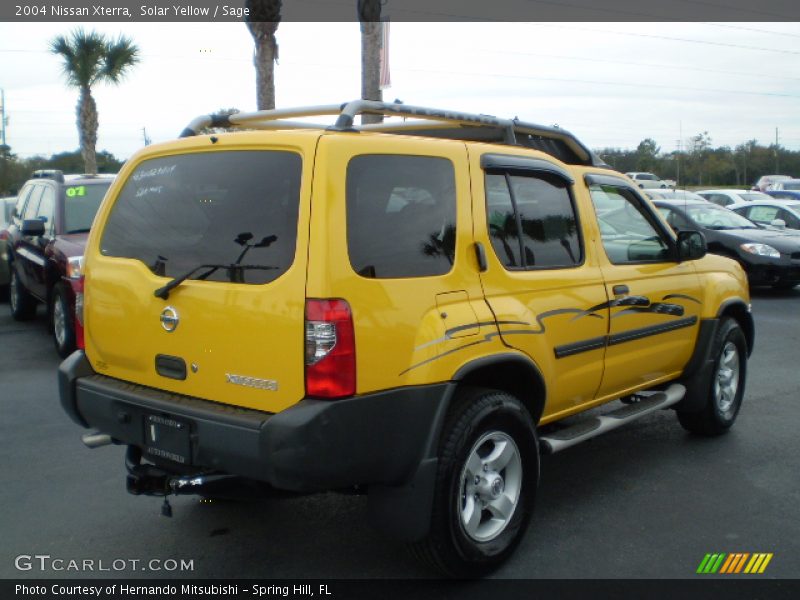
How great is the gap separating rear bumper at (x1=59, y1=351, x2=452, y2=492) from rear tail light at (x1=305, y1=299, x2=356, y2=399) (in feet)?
0.23

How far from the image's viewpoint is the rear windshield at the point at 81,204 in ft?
29.8

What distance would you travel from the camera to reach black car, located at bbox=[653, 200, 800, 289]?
13250 mm

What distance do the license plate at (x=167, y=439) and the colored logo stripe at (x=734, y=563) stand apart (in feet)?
7.86

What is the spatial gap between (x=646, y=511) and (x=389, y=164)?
2446 mm

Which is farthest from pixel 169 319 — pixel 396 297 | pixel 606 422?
pixel 606 422

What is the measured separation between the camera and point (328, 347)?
3.19 meters

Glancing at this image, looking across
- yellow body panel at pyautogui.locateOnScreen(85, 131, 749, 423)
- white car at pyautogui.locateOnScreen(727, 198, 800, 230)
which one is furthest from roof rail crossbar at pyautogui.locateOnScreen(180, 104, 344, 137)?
white car at pyautogui.locateOnScreen(727, 198, 800, 230)

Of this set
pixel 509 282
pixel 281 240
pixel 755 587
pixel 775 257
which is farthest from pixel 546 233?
pixel 775 257

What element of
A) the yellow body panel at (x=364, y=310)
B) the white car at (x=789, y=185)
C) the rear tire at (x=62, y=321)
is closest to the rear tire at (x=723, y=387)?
the yellow body panel at (x=364, y=310)

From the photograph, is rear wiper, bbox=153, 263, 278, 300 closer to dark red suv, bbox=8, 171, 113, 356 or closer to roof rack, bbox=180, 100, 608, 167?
roof rack, bbox=180, 100, 608, 167

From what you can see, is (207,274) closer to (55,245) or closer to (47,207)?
(55,245)

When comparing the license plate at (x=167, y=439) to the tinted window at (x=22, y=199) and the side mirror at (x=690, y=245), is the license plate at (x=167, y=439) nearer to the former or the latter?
the side mirror at (x=690, y=245)

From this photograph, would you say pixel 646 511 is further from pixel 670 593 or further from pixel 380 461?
pixel 380 461

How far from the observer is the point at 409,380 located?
3414 mm
